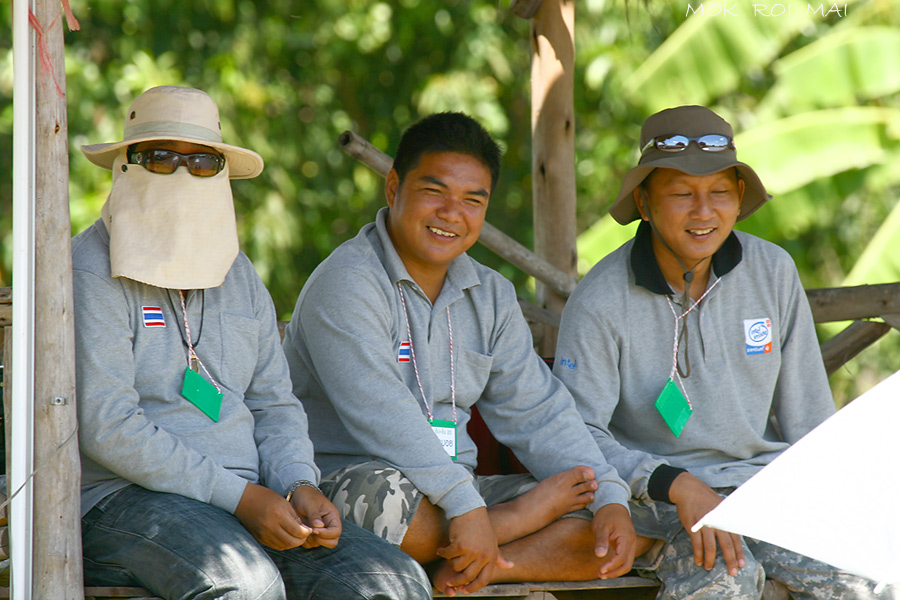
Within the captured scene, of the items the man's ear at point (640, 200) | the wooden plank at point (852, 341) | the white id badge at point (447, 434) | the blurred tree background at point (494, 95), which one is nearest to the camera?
the white id badge at point (447, 434)

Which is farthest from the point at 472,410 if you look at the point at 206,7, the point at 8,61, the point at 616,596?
the point at 206,7

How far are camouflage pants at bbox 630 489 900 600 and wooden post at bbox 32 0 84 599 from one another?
164 cm

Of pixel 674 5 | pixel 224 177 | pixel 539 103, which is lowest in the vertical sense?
pixel 224 177

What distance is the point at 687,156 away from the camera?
336cm

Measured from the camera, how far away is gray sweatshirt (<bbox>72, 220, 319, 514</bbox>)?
8.36 ft

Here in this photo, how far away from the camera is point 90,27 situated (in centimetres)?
868

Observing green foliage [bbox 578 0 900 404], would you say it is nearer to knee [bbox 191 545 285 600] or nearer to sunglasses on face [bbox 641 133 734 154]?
sunglasses on face [bbox 641 133 734 154]

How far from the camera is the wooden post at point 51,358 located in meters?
2.40

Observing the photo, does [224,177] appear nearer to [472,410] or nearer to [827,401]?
[472,410]

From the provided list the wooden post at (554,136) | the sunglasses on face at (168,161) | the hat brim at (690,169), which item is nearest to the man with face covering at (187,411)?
the sunglasses on face at (168,161)

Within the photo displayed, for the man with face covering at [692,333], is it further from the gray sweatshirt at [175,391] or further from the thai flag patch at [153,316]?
the thai flag patch at [153,316]

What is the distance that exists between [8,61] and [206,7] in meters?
2.21

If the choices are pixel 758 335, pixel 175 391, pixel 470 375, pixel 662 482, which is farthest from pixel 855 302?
pixel 175 391

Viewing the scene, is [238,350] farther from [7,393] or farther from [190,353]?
[7,393]
